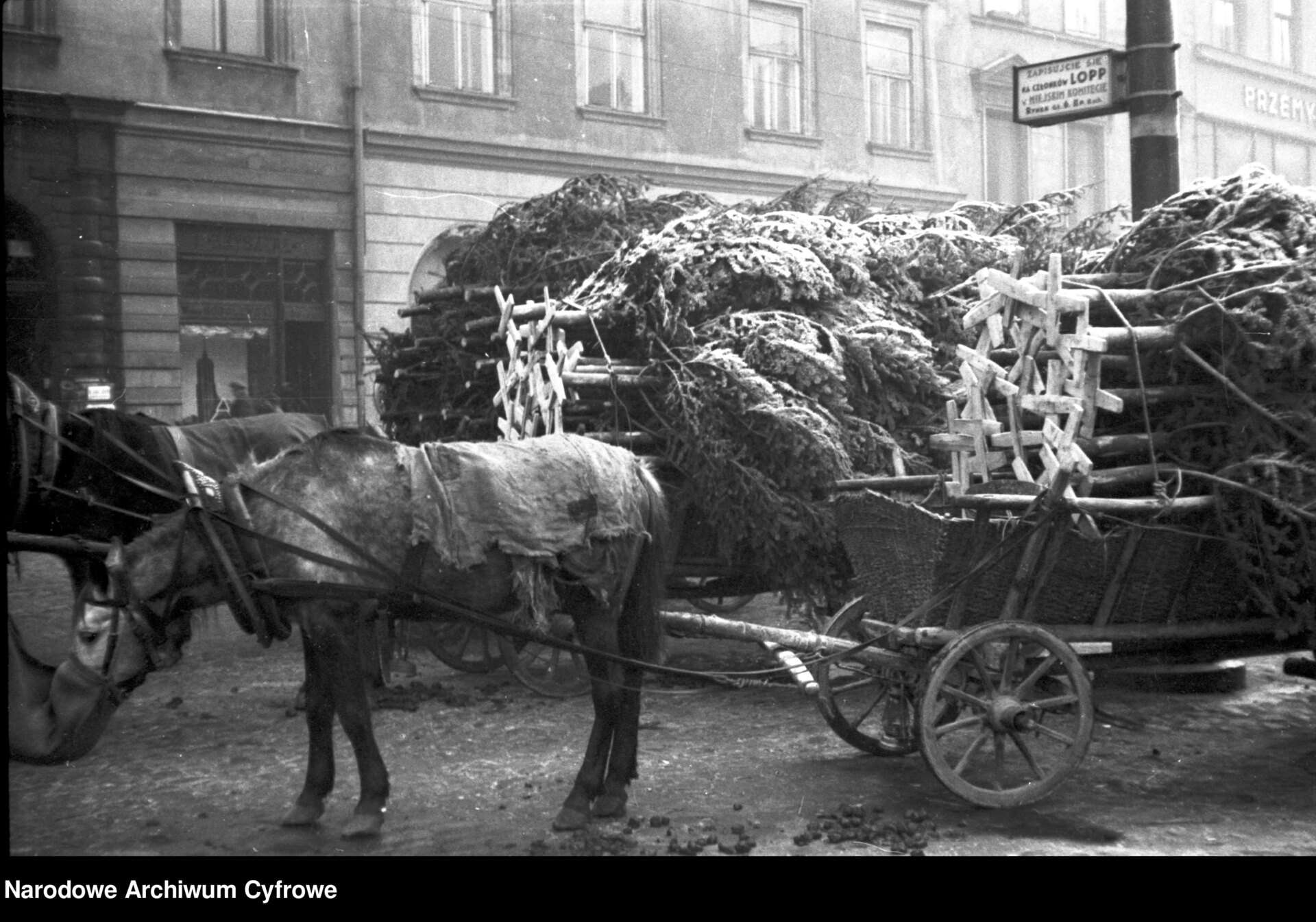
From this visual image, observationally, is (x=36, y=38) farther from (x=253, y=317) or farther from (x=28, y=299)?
(x=253, y=317)

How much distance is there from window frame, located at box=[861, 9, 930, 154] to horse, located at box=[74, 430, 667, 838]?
15.3ft

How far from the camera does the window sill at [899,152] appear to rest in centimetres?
953

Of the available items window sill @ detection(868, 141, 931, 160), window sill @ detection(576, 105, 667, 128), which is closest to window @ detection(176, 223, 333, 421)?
window sill @ detection(576, 105, 667, 128)

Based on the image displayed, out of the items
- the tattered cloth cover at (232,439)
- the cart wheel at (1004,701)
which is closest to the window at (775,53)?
the tattered cloth cover at (232,439)

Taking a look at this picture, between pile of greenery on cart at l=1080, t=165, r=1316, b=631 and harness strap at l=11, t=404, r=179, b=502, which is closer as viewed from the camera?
pile of greenery on cart at l=1080, t=165, r=1316, b=631

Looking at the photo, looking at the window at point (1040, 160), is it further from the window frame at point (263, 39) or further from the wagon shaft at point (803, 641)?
the wagon shaft at point (803, 641)

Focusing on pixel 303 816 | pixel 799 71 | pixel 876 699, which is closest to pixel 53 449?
pixel 303 816

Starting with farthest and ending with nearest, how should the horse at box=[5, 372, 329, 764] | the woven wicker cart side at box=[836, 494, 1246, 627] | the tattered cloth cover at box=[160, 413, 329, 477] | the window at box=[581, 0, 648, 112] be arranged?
the window at box=[581, 0, 648, 112]
the tattered cloth cover at box=[160, 413, 329, 477]
the horse at box=[5, 372, 329, 764]
the woven wicker cart side at box=[836, 494, 1246, 627]

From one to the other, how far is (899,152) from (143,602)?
7.01 metres

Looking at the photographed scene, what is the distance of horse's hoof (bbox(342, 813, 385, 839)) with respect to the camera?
467cm

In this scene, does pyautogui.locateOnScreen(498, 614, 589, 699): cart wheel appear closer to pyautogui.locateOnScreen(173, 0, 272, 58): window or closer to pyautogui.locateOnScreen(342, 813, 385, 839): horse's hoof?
pyautogui.locateOnScreen(342, 813, 385, 839): horse's hoof

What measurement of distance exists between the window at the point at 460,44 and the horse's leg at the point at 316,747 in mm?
5159

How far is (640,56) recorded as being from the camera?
8.05 m

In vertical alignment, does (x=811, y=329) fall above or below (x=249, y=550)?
above
